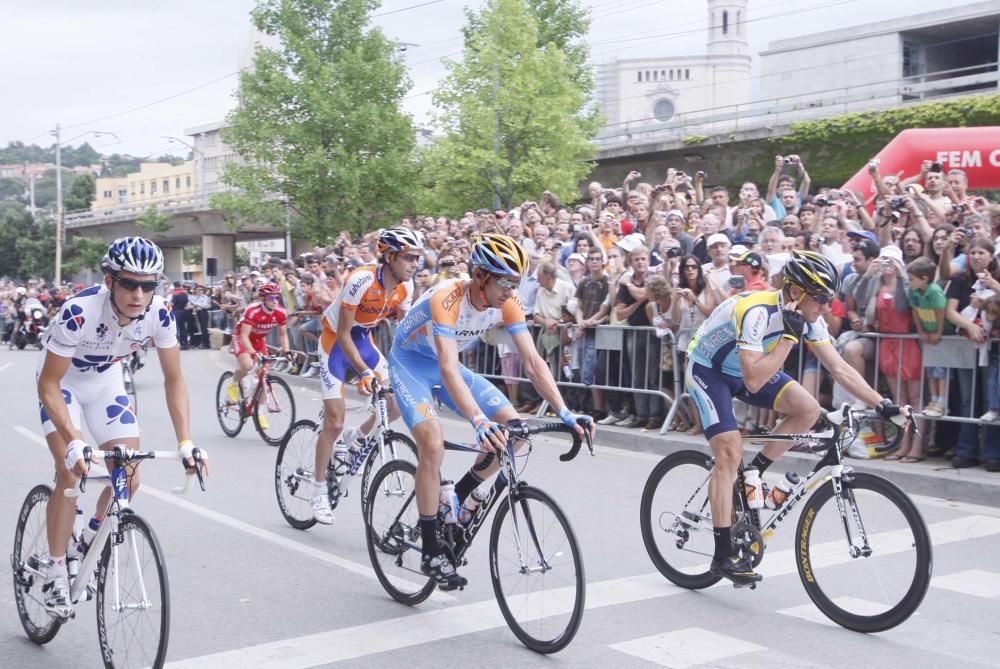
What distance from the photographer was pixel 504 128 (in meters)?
32.9

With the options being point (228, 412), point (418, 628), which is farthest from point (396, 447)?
point (228, 412)

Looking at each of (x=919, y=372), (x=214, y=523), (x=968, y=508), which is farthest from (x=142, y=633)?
→ (x=919, y=372)

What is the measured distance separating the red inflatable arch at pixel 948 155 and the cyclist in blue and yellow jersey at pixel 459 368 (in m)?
12.9

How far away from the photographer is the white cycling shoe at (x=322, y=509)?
8195mm

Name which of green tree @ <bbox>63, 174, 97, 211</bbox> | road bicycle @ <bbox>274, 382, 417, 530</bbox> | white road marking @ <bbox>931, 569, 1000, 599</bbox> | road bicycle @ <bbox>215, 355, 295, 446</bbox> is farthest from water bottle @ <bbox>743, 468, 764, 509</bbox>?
green tree @ <bbox>63, 174, 97, 211</bbox>

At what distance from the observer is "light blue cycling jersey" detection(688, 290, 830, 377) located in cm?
626

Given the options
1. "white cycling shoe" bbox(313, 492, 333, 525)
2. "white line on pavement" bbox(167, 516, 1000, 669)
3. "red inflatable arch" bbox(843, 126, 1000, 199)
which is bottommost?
"white line on pavement" bbox(167, 516, 1000, 669)

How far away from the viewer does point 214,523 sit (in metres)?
8.75

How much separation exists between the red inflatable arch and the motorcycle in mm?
27147

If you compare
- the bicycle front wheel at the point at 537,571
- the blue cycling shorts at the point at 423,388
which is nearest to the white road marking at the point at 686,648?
the bicycle front wheel at the point at 537,571

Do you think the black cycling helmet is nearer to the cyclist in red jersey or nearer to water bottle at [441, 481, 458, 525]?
water bottle at [441, 481, 458, 525]

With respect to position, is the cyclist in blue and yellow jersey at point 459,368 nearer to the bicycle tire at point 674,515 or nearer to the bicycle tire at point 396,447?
the bicycle tire at point 396,447

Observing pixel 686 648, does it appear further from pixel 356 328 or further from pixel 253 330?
pixel 253 330

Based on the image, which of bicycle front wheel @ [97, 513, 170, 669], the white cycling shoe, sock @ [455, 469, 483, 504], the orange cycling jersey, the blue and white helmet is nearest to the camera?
bicycle front wheel @ [97, 513, 170, 669]
